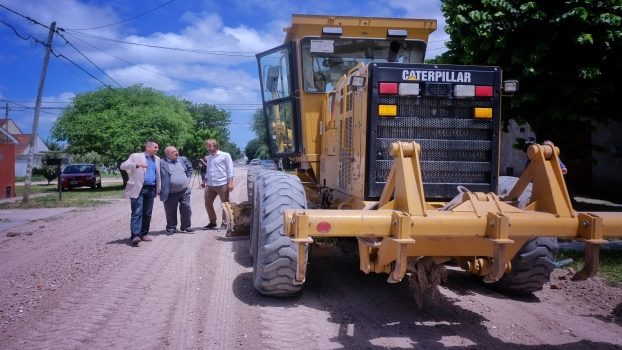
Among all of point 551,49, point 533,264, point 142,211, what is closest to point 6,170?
point 142,211

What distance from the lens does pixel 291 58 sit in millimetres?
6949

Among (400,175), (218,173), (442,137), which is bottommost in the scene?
(218,173)

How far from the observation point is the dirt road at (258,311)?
14.1 feet

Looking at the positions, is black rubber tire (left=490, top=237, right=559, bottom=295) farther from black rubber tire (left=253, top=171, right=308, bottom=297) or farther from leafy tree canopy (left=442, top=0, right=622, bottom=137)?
leafy tree canopy (left=442, top=0, right=622, bottom=137)

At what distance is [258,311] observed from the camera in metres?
4.98

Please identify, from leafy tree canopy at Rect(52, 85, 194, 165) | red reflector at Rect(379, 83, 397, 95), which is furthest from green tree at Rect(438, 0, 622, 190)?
leafy tree canopy at Rect(52, 85, 194, 165)

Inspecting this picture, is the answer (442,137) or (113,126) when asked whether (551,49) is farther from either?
(113,126)

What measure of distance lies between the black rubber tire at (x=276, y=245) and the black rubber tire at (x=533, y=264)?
7.33 feet

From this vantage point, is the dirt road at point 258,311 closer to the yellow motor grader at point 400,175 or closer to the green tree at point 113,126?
the yellow motor grader at point 400,175

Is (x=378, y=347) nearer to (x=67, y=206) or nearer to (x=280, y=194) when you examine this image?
(x=280, y=194)

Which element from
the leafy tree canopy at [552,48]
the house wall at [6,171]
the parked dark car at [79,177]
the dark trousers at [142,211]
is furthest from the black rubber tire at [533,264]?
the parked dark car at [79,177]

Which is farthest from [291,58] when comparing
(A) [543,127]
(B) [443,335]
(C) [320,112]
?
(A) [543,127]

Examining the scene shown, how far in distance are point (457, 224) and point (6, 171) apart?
2286 centimetres

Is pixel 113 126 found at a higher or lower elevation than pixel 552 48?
lower
